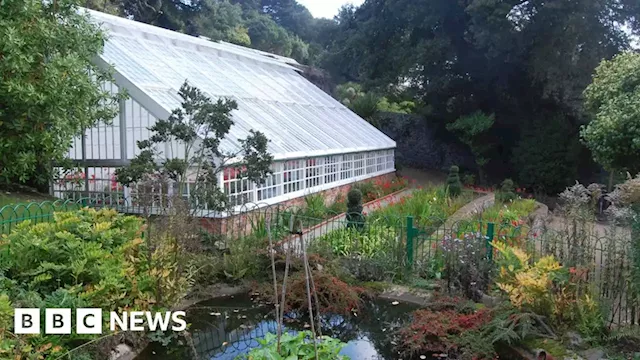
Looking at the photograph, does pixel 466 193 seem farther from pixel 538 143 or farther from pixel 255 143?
pixel 255 143

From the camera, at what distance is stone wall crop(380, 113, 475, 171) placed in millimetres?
24750

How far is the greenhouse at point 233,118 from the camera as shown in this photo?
34.6ft

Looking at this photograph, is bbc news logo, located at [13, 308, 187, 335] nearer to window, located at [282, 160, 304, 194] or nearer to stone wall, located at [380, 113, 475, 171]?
window, located at [282, 160, 304, 194]

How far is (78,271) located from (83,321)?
0.44 m

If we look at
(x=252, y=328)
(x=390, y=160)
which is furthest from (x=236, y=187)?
(x=390, y=160)

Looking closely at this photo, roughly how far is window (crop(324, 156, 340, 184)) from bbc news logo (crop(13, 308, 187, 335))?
918 cm

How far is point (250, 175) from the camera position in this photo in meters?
9.38

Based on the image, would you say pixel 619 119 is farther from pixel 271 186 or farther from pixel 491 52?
pixel 491 52

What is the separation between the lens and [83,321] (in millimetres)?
4793

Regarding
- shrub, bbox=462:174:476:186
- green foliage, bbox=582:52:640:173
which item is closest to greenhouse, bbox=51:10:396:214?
shrub, bbox=462:174:476:186

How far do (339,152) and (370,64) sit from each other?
8140 mm

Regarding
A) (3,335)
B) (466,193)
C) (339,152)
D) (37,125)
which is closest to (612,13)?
(466,193)

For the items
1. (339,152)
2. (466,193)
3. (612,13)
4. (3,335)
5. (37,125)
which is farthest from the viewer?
(612,13)

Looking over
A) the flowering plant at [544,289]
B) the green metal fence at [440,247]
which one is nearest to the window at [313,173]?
the green metal fence at [440,247]
